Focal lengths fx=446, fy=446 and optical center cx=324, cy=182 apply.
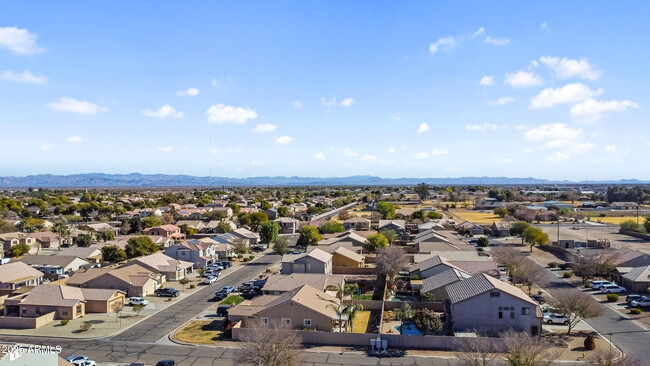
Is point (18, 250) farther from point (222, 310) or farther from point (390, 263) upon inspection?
point (390, 263)

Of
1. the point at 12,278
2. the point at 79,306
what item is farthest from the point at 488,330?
the point at 12,278

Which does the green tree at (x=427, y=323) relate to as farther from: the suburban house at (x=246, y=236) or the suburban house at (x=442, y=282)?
the suburban house at (x=246, y=236)

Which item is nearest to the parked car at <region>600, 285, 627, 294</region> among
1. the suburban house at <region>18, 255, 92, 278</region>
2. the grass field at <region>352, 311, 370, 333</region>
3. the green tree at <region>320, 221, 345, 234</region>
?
the grass field at <region>352, 311, 370, 333</region>

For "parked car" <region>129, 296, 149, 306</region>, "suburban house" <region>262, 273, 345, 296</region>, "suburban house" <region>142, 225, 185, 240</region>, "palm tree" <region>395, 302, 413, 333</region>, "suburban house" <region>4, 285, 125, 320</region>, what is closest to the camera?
"palm tree" <region>395, 302, 413, 333</region>

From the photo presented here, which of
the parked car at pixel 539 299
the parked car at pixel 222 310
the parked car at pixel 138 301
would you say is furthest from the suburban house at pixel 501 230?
the parked car at pixel 138 301

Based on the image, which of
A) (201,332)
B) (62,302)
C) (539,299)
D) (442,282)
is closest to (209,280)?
(62,302)

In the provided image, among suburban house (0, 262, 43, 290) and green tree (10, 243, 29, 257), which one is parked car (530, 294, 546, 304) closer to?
suburban house (0, 262, 43, 290)
